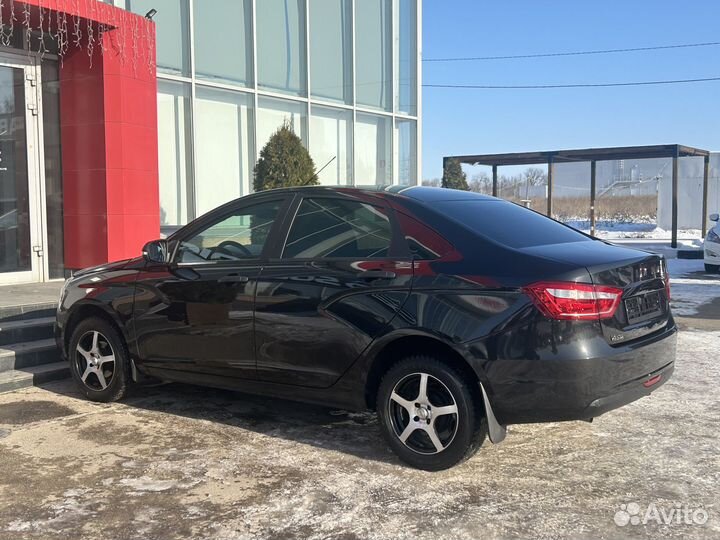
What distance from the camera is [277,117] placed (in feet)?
41.5

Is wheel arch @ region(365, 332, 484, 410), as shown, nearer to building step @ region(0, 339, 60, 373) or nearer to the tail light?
the tail light

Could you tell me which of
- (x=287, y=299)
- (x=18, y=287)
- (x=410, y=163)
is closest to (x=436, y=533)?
(x=287, y=299)

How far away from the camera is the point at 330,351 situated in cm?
435

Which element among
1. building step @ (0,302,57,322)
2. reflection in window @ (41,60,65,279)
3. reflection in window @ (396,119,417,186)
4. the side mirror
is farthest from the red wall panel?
reflection in window @ (396,119,417,186)

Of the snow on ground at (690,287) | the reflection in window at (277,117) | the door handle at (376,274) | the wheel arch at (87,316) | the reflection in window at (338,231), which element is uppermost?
the reflection in window at (277,117)

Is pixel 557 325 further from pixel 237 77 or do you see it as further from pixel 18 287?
pixel 237 77

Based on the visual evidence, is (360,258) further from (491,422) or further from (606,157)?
(606,157)

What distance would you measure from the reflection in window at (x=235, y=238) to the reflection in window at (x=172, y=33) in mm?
6445

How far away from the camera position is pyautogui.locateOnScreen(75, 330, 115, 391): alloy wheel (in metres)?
5.53

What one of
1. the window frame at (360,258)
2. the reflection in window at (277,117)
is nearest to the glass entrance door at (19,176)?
the reflection in window at (277,117)

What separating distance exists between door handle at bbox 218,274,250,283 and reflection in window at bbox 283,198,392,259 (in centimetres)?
35

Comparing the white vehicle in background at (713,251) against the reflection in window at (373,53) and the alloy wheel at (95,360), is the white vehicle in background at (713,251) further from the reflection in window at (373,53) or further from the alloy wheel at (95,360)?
the alloy wheel at (95,360)

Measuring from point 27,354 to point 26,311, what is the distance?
87 centimetres

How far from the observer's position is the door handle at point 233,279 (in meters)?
4.76
